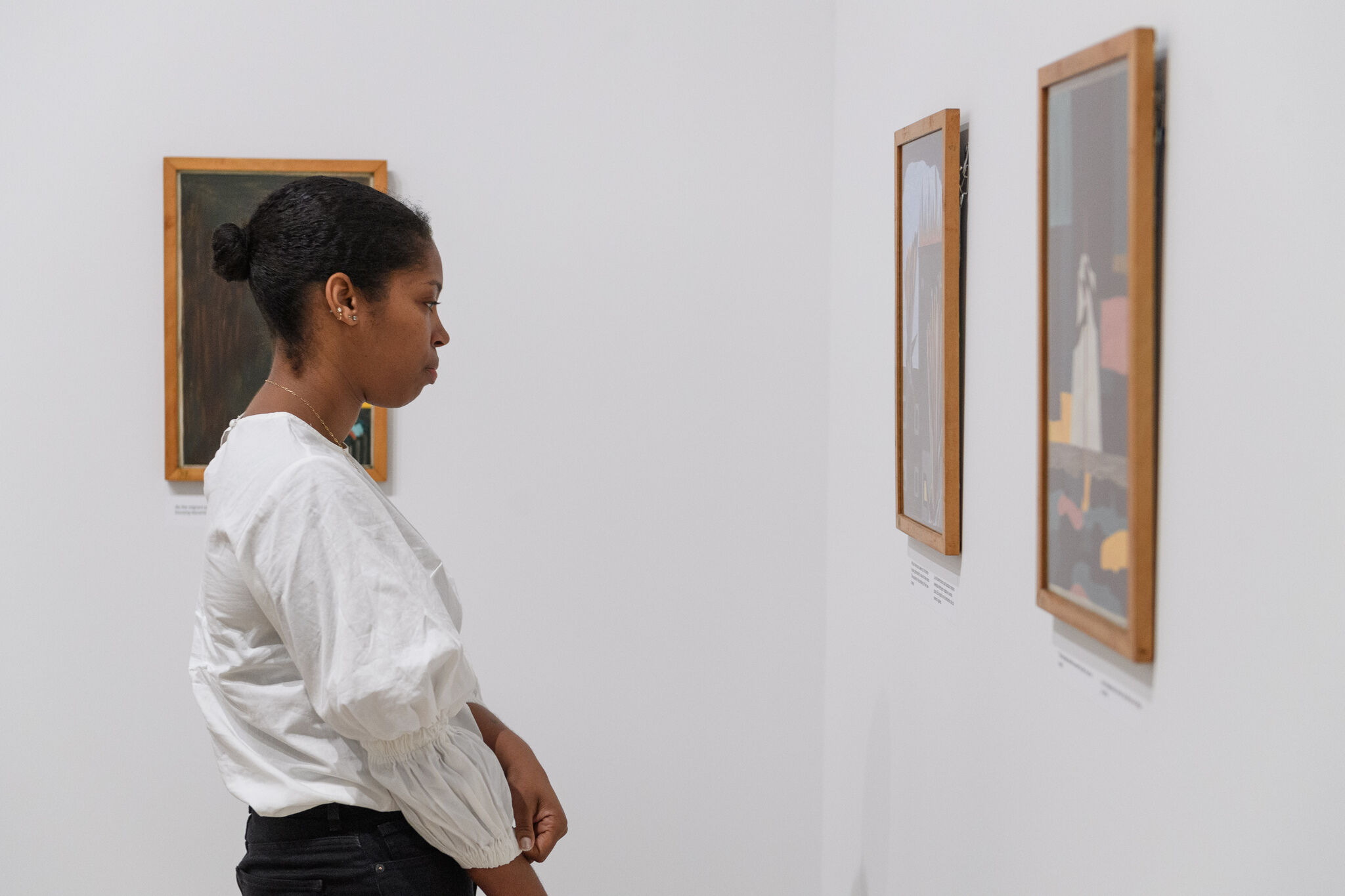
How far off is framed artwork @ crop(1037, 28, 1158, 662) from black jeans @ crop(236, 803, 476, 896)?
95 cm

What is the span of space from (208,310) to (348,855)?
1857 mm

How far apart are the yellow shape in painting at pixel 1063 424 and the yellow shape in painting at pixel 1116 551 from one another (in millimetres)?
155

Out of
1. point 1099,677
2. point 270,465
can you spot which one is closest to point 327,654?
point 270,465

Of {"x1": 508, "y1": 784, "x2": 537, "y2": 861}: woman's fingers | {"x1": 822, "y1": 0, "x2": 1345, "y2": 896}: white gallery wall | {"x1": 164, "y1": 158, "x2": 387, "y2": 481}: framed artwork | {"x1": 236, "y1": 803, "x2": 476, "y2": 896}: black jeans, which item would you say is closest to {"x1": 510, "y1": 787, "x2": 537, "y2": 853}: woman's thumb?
{"x1": 508, "y1": 784, "x2": 537, "y2": 861}: woman's fingers

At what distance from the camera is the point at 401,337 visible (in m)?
1.63

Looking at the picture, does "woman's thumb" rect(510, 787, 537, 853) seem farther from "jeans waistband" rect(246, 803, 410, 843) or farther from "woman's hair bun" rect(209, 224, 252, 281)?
"woman's hair bun" rect(209, 224, 252, 281)

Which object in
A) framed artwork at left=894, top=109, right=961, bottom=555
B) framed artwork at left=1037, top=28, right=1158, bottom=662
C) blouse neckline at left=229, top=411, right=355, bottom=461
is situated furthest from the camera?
framed artwork at left=894, top=109, right=961, bottom=555

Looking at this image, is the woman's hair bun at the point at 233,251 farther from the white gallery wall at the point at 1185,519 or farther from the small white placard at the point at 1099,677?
the small white placard at the point at 1099,677

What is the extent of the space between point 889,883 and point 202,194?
2451 mm

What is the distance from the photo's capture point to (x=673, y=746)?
3133mm

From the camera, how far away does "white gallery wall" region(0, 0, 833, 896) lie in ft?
9.64

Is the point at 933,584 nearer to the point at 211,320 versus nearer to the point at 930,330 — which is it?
the point at 930,330

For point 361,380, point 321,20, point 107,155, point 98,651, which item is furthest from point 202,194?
point 361,380

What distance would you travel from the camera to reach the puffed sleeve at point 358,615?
139 centimetres
